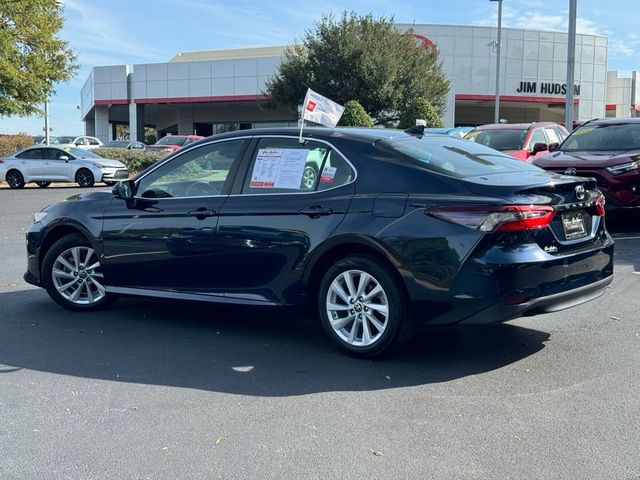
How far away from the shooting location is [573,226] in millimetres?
5082

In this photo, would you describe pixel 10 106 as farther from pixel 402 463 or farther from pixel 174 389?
pixel 402 463

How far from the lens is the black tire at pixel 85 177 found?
24.4m

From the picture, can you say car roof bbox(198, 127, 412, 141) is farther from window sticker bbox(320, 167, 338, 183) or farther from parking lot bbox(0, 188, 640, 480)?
parking lot bbox(0, 188, 640, 480)

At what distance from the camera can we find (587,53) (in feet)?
155

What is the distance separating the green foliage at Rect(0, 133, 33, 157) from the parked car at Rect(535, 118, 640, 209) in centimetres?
2679

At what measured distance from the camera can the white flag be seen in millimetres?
6945

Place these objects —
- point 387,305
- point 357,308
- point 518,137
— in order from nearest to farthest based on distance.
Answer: point 387,305 < point 357,308 < point 518,137

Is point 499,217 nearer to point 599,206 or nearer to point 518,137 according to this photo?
point 599,206

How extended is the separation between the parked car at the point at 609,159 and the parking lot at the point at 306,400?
13.6ft

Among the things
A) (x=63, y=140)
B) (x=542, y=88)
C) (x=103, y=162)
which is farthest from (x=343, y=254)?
(x=542, y=88)

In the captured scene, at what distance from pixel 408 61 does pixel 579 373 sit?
31072mm

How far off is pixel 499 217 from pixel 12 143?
3148 centimetres

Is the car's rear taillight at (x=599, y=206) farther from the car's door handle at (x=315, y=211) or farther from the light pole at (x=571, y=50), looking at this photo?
the light pole at (x=571, y=50)

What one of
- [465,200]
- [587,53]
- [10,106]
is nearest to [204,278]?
[465,200]
